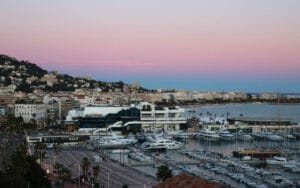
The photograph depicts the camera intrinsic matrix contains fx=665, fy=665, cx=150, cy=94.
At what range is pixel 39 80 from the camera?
131625 mm

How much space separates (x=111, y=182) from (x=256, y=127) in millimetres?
42858

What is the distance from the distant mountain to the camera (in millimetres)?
123425

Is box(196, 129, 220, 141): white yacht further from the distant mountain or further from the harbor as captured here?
the distant mountain

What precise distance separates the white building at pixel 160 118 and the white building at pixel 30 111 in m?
14.7

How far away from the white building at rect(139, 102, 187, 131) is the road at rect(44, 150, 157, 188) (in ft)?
81.6

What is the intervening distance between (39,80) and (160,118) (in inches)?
2550

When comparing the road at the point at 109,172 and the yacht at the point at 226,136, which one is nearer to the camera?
the road at the point at 109,172

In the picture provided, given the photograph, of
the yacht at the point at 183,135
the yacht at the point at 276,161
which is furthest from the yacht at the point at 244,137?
the yacht at the point at 276,161

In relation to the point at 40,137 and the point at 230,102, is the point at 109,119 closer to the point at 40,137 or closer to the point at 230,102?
the point at 40,137

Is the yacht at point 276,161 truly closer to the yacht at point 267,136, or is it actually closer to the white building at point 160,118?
→ the yacht at point 267,136

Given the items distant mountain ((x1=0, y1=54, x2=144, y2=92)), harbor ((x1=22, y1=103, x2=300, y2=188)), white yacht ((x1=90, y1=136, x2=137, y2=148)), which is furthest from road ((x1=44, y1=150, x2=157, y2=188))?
distant mountain ((x1=0, y1=54, x2=144, y2=92))

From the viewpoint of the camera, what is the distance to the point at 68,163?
38.5 m

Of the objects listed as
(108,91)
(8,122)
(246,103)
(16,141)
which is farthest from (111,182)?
(246,103)

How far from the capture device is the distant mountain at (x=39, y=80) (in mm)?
123425
